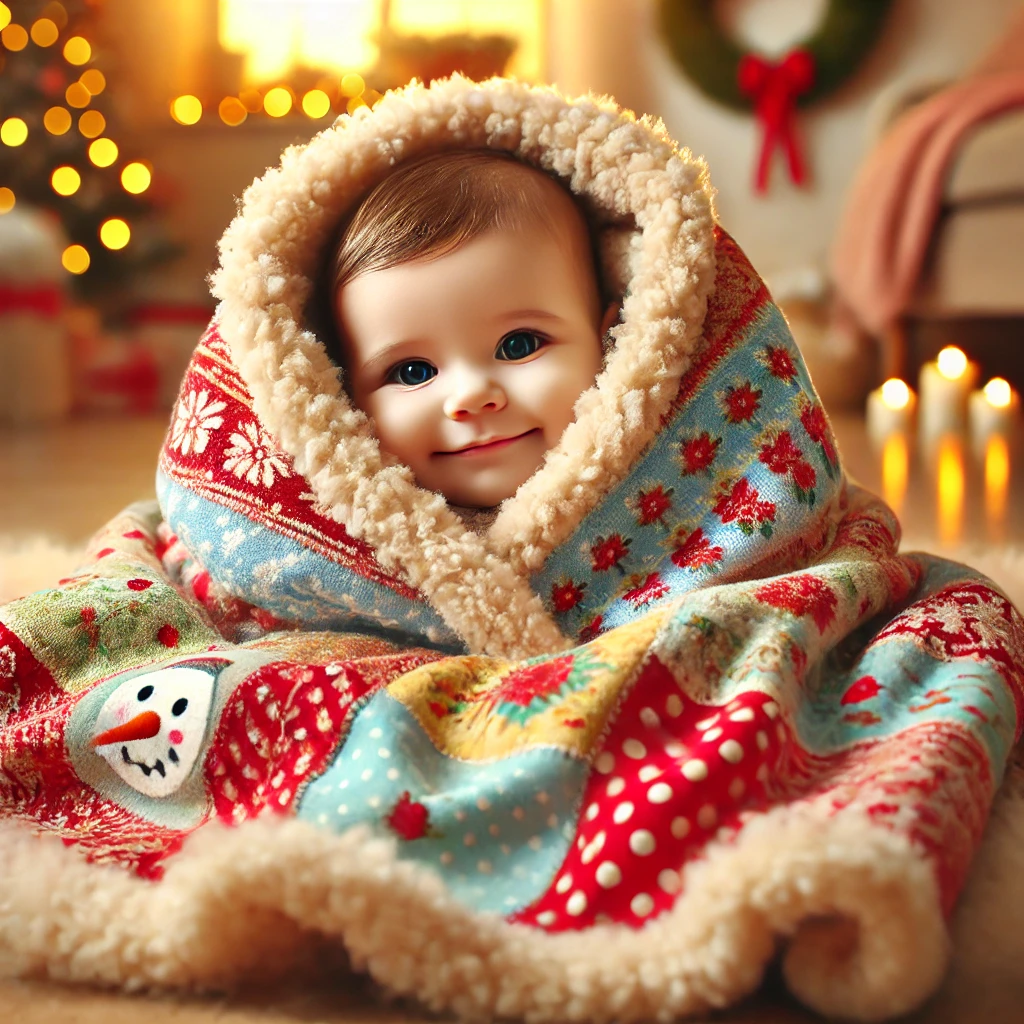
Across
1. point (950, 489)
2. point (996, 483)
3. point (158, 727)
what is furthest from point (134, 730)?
point (996, 483)

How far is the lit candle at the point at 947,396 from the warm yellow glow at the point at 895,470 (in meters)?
0.07

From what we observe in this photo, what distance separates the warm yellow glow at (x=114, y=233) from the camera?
3.79 m

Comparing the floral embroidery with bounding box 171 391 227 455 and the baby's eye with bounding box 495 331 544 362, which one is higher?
the baby's eye with bounding box 495 331 544 362

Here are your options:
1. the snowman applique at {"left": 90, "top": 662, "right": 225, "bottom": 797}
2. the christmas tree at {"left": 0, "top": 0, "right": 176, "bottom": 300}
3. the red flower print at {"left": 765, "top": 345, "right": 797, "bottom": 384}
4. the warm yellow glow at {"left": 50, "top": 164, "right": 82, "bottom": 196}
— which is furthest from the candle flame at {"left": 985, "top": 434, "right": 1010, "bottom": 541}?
the warm yellow glow at {"left": 50, "top": 164, "right": 82, "bottom": 196}

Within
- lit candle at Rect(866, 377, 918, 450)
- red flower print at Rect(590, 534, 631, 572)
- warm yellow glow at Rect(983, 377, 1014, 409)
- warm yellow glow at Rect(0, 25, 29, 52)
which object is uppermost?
warm yellow glow at Rect(0, 25, 29, 52)

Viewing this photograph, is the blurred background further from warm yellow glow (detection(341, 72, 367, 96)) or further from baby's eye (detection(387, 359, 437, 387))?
baby's eye (detection(387, 359, 437, 387))

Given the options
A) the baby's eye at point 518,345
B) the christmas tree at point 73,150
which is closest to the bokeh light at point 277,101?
the christmas tree at point 73,150

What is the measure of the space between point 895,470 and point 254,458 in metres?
1.46

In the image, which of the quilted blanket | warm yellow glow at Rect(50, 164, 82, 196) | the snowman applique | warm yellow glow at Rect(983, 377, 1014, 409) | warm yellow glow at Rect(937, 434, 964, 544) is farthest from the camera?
warm yellow glow at Rect(50, 164, 82, 196)

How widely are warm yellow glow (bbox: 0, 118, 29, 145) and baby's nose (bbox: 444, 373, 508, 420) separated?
10.4 feet

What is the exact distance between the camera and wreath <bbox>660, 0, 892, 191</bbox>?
3807 millimetres

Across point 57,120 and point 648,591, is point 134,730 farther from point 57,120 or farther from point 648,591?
point 57,120

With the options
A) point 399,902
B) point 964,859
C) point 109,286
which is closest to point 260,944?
point 399,902

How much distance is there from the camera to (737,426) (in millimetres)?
895
